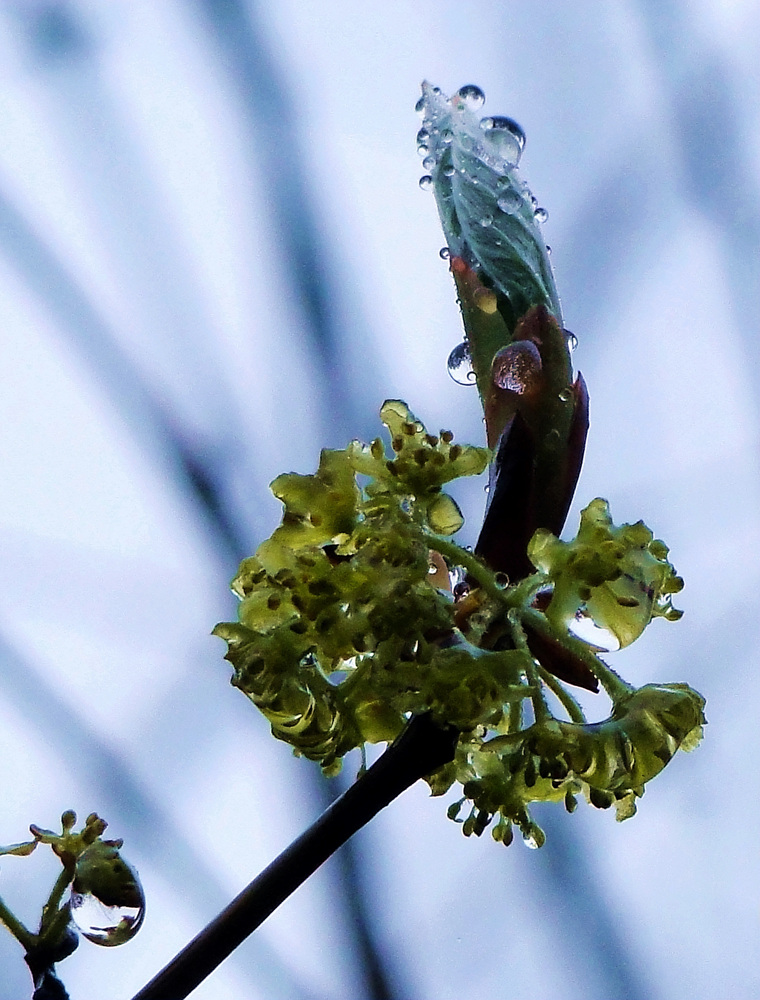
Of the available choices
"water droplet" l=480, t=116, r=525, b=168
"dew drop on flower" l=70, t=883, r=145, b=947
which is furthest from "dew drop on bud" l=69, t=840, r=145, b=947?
"water droplet" l=480, t=116, r=525, b=168

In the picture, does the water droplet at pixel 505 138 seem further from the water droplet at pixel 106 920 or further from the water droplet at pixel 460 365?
the water droplet at pixel 106 920

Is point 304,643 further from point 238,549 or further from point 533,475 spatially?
point 238,549

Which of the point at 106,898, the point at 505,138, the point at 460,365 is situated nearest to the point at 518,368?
the point at 460,365

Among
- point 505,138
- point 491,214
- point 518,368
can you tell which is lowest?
point 518,368

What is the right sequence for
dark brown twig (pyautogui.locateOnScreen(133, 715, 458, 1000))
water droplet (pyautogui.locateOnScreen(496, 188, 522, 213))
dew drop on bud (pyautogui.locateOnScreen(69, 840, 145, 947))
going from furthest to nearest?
1. water droplet (pyautogui.locateOnScreen(496, 188, 522, 213))
2. dew drop on bud (pyautogui.locateOnScreen(69, 840, 145, 947))
3. dark brown twig (pyautogui.locateOnScreen(133, 715, 458, 1000))

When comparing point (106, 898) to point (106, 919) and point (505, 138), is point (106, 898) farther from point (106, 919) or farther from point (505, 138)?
point (505, 138)

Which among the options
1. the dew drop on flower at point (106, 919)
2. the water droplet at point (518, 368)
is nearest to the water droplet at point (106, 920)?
the dew drop on flower at point (106, 919)

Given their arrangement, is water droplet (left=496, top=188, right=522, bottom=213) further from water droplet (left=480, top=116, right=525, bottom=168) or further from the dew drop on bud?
the dew drop on bud

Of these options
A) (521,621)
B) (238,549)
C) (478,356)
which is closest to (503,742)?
(521,621)

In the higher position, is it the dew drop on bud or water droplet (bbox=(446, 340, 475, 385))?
water droplet (bbox=(446, 340, 475, 385))
